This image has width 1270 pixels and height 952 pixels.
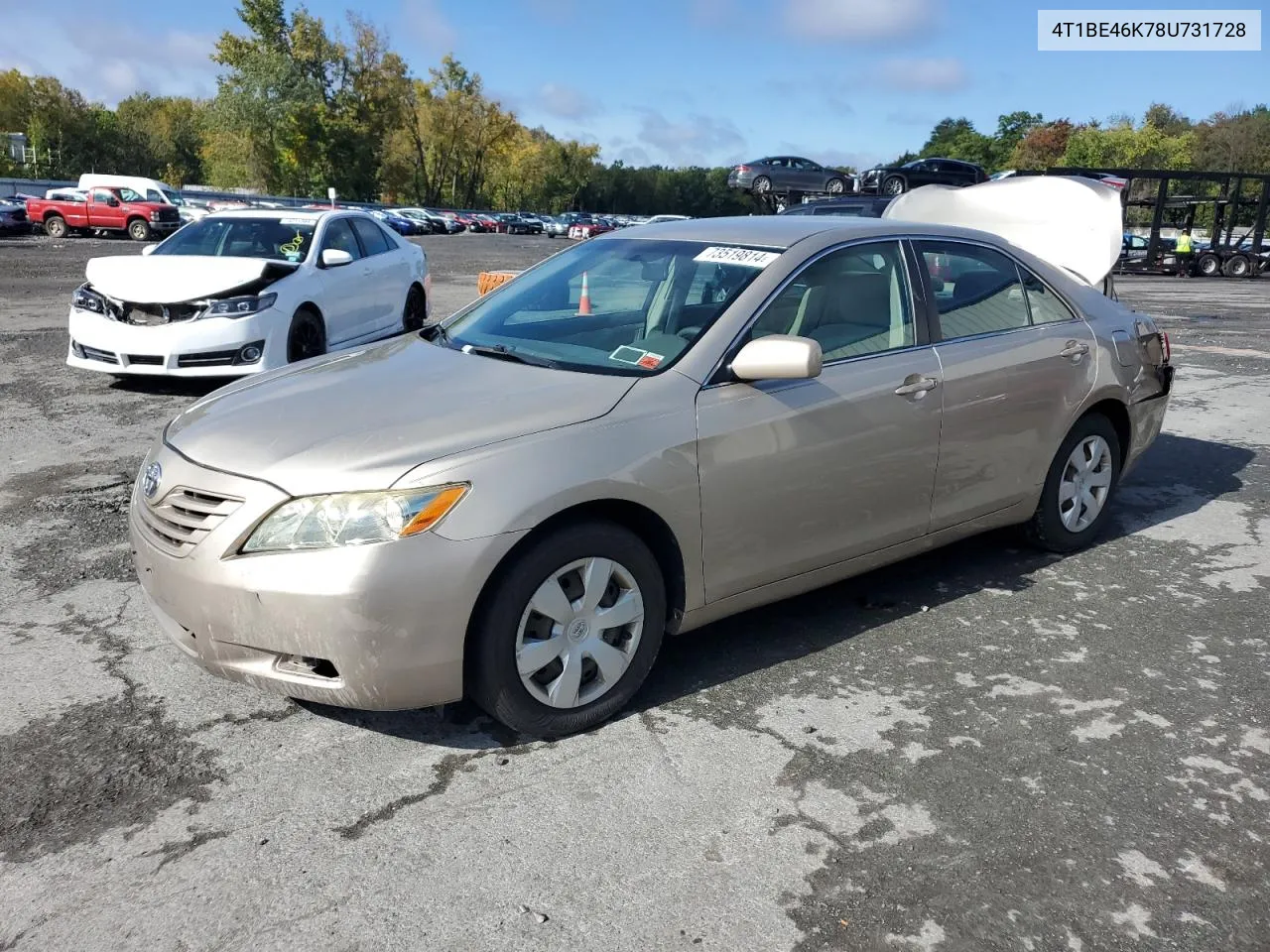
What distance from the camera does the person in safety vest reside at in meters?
32.8

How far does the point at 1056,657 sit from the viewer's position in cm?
400

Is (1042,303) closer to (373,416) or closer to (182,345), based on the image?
(373,416)

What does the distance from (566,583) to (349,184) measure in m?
79.3

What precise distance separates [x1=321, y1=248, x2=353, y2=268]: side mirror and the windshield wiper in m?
A: 5.57

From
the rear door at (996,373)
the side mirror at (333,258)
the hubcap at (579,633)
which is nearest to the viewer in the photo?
the hubcap at (579,633)

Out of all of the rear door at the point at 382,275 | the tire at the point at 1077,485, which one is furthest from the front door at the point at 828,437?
the rear door at the point at 382,275

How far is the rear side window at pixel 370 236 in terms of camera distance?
1025 centimetres

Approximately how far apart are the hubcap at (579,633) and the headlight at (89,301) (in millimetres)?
6712

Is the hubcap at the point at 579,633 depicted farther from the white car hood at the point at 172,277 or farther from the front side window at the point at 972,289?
the white car hood at the point at 172,277

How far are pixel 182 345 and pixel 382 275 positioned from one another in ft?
8.53

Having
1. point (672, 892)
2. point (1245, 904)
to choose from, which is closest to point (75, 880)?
point (672, 892)

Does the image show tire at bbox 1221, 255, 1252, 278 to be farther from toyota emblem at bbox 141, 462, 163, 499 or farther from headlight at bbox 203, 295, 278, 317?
toyota emblem at bbox 141, 462, 163, 499

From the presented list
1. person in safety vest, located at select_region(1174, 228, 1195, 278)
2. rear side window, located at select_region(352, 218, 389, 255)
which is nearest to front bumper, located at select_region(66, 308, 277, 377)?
rear side window, located at select_region(352, 218, 389, 255)

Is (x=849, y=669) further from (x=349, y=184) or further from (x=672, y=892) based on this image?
(x=349, y=184)
